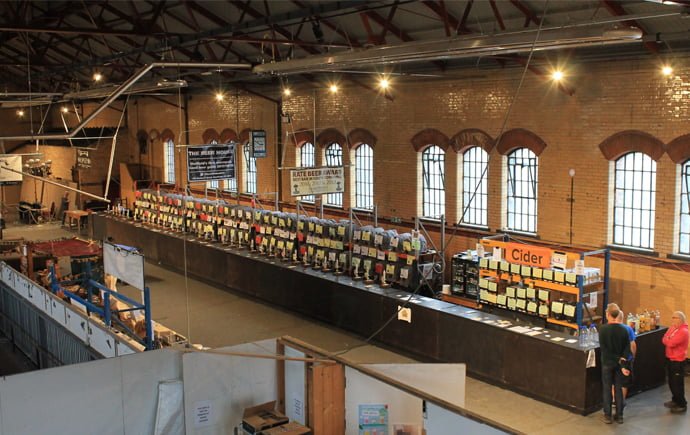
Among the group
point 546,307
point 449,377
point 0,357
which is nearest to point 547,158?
point 546,307

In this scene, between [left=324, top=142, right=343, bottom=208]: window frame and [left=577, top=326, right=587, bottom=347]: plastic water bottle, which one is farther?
[left=324, top=142, right=343, bottom=208]: window frame

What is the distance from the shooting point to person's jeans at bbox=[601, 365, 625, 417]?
999 cm

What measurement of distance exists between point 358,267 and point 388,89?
15.8 feet

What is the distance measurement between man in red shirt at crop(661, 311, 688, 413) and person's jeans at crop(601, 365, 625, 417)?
948 millimetres

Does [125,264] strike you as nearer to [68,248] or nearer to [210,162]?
[68,248]

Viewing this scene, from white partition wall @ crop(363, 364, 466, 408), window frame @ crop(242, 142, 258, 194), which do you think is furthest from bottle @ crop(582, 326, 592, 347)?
window frame @ crop(242, 142, 258, 194)

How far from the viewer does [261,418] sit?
7.30 metres

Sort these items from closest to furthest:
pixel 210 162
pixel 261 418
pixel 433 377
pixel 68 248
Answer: pixel 433 377 < pixel 261 418 < pixel 68 248 < pixel 210 162

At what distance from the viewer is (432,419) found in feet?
19.2

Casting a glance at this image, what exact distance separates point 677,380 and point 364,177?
10207 mm

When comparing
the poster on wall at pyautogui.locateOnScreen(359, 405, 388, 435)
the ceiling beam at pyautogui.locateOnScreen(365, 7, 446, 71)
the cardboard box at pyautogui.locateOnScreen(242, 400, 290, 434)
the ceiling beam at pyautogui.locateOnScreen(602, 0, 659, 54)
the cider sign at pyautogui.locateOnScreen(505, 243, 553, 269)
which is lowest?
the cardboard box at pyautogui.locateOnScreen(242, 400, 290, 434)

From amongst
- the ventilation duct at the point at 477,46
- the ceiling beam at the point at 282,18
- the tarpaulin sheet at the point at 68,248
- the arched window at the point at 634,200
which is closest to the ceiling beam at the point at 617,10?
the ventilation duct at the point at 477,46

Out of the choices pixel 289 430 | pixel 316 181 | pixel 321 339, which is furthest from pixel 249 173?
pixel 289 430

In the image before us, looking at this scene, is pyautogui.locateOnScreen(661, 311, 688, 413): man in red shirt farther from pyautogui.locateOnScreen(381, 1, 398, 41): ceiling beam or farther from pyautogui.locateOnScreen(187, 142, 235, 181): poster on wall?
pyautogui.locateOnScreen(187, 142, 235, 181): poster on wall
